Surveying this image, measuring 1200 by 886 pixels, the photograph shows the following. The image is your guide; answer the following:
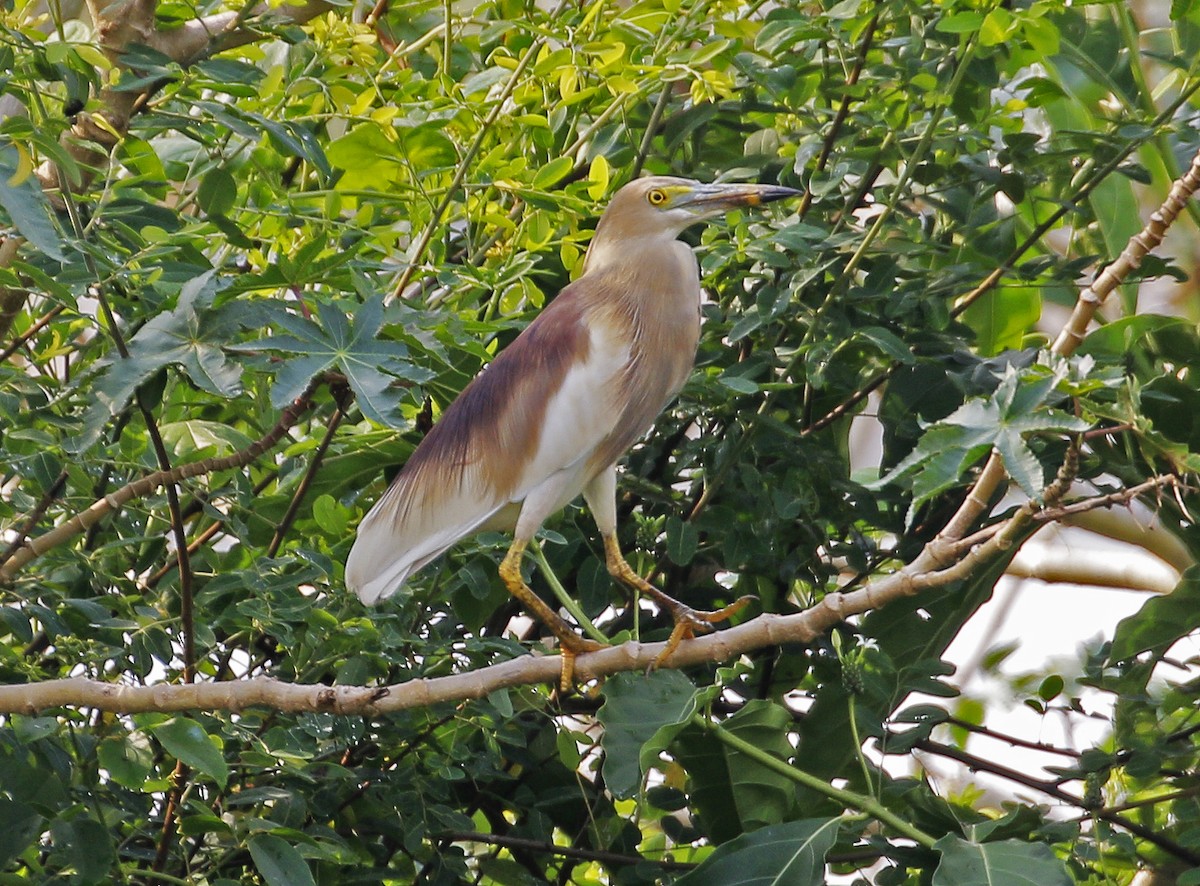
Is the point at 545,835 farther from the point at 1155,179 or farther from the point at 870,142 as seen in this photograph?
the point at 1155,179

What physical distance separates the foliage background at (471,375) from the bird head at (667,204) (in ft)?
0.15

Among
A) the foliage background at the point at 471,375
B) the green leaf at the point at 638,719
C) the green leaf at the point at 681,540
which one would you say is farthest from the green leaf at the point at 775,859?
the green leaf at the point at 681,540

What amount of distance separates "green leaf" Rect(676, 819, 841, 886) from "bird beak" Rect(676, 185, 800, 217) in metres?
0.78

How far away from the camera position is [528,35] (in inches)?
80.4

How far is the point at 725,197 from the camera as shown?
1850mm

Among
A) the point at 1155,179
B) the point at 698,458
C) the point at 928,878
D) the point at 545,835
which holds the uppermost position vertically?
the point at 1155,179

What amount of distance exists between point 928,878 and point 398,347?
89 centimetres

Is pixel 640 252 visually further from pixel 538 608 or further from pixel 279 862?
pixel 279 862

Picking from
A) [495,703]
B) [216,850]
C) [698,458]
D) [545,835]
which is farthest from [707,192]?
[216,850]

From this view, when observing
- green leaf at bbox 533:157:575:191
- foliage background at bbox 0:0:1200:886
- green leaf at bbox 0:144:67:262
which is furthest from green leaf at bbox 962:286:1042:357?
green leaf at bbox 0:144:67:262

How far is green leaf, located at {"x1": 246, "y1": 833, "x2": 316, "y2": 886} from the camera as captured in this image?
1420 mm

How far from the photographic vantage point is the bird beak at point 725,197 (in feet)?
5.85

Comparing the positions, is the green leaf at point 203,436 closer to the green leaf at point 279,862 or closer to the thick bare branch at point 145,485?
the thick bare branch at point 145,485

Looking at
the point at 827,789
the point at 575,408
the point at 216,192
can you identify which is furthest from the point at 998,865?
the point at 216,192
